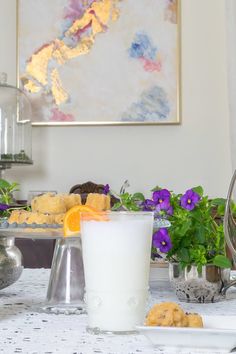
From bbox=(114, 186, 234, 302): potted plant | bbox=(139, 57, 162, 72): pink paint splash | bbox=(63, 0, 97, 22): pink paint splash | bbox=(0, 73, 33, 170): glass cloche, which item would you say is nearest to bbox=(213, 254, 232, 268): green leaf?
bbox=(114, 186, 234, 302): potted plant

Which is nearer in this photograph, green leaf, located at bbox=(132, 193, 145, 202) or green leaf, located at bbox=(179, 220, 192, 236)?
green leaf, located at bbox=(179, 220, 192, 236)

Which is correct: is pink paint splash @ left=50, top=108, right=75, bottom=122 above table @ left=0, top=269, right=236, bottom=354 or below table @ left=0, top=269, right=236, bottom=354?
above

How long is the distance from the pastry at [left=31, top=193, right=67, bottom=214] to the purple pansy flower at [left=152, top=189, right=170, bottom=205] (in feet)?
0.62

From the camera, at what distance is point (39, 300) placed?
116cm

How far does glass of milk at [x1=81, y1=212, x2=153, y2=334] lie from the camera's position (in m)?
0.84

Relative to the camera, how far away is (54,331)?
0.88 m

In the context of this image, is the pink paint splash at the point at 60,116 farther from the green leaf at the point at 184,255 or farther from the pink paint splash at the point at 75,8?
the green leaf at the point at 184,255

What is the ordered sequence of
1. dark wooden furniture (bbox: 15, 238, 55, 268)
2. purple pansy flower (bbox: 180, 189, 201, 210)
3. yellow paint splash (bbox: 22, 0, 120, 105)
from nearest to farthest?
purple pansy flower (bbox: 180, 189, 201, 210)
dark wooden furniture (bbox: 15, 238, 55, 268)
yellow paint splash (bbox: 22, 0, 120, 105)

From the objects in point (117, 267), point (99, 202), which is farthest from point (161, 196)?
point (117, 267)

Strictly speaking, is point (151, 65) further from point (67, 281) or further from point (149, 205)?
point (67, 281)

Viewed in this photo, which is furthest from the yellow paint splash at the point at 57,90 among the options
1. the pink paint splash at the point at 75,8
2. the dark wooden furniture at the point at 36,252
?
the dark wooden furniture at the point at 36,252

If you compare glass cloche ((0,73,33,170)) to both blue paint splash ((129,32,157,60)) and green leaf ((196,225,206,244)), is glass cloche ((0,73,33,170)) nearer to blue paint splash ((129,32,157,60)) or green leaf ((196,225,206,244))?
blue paint splash ((129,32,157,60))

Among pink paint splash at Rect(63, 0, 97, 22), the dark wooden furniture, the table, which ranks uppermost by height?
pink paint splash at Rect(63, 0, 97, 22)

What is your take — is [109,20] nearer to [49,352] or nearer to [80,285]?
[80,285]
